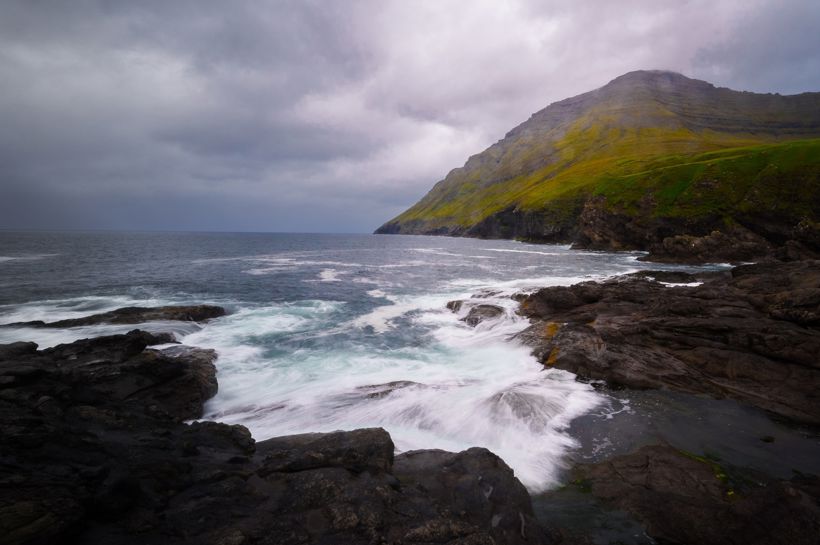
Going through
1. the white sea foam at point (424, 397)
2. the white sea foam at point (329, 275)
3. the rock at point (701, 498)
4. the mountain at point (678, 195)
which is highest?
the mountain at point (678, 195)

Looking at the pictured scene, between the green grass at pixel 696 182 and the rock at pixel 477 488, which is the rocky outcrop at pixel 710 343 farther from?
the green grass at pixel 696 182

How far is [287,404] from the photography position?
50.8 ft

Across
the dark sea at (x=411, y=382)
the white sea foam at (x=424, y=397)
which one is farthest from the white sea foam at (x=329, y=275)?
the white sea foam at (x=424, y=397)

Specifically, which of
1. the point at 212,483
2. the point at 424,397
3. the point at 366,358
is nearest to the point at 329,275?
the point at 366,358

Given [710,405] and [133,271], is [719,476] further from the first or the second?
[133,271]

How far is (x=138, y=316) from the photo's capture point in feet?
86.6

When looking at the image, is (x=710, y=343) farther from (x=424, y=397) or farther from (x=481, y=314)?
(x=424, y=397)

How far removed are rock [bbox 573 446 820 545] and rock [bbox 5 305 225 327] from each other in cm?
2721

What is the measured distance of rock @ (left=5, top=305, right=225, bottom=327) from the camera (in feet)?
83.1

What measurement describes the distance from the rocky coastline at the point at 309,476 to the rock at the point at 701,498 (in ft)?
0.11

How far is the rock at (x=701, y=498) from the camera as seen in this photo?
7.25 metres

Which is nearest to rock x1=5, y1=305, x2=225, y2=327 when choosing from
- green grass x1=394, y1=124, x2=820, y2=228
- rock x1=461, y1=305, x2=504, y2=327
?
rock x1=461, y1=305, x2=504, y2=327

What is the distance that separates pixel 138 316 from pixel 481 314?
80.5 ft

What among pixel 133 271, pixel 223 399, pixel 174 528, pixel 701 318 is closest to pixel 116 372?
pixel 223 399
